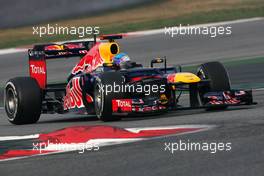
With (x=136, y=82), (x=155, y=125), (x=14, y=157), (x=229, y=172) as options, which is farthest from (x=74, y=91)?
(x=229, y=172)

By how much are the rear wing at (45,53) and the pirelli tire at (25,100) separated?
96cm

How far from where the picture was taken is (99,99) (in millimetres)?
13531

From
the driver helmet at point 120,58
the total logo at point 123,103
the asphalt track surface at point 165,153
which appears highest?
the driver helmet at point 120,58

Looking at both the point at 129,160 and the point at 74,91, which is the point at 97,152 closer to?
the point at 129,160

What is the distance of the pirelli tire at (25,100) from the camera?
1462cm

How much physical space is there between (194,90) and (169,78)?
0.46 meters
